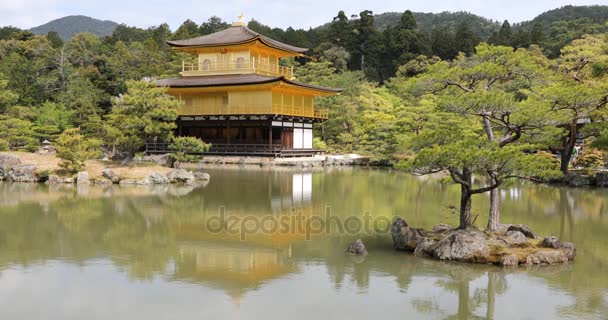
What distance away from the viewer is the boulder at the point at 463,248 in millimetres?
7988

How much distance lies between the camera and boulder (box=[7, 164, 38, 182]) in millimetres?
17578

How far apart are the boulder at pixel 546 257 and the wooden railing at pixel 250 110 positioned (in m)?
20.3

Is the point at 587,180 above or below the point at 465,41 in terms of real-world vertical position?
below

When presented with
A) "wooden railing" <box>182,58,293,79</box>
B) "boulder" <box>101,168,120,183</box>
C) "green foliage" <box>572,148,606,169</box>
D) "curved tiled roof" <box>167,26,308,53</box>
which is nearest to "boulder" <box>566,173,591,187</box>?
"green foliage" <box>572,148,606,169</box>

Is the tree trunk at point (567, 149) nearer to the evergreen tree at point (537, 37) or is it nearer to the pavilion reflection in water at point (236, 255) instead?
the pavilion reflection in water at point (236, 255)

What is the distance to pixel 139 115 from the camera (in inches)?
758

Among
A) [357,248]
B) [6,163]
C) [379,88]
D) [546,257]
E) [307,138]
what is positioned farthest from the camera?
[379,88]

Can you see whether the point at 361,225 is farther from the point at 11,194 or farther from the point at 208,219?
the point at 11,194

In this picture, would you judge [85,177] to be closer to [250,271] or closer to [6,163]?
[6,163]

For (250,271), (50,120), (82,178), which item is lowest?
(250,271)

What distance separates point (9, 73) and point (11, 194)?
19780 millimetres

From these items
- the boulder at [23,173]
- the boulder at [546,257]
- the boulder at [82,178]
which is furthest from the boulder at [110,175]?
the boulder at [546,257]

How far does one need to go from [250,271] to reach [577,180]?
1571 cm
